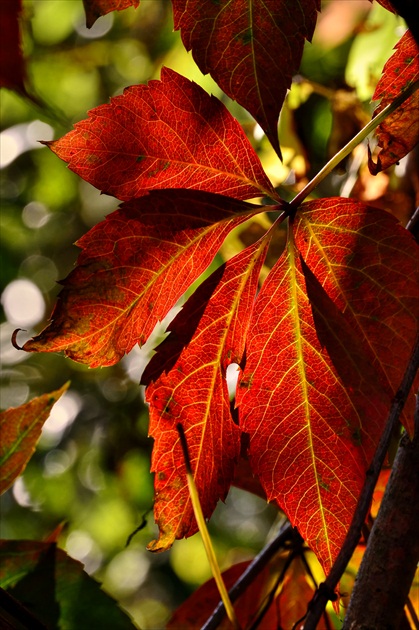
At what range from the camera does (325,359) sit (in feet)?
1.64

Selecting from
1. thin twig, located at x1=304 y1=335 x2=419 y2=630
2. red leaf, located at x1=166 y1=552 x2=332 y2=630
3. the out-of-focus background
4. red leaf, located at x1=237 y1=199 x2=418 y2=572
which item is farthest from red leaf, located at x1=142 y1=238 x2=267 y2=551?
the out-of-focus background

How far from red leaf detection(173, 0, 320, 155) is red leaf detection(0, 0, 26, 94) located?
7.1 inches

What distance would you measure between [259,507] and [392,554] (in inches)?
96.5

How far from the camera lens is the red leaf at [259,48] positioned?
486 mm

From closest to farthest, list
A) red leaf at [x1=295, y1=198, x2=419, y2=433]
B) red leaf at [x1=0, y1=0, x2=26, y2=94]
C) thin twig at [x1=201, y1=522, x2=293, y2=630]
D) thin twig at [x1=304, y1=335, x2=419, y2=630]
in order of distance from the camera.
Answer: thin twig at [x1=304, y1=335, x2=419, y2=630]
red leaf at [x1=295, y1=198, x2=419, y2=433]
red leaf at [x1=0, y1=0, x2=26, y2=94]
thin twig at [x1=201, y1=522, x2=293, y2=630]

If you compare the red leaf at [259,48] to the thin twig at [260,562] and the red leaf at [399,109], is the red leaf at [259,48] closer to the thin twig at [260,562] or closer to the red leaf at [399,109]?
the red leaf at [399,109]

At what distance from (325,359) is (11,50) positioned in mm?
390

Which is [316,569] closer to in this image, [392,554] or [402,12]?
[392,554]

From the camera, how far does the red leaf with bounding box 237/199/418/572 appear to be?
0.47 meters

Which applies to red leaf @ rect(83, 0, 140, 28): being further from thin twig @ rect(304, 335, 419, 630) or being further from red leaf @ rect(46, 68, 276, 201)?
thin twig @ rect(304, 335, 419, 630)

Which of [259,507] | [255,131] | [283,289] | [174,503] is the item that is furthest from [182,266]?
[259,507]

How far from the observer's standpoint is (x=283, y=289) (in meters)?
0.52

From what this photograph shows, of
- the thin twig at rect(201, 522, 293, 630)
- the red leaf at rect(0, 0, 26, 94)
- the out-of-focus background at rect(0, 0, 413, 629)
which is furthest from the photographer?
the out-of-focus background at rect(0, 0, 413, 629)

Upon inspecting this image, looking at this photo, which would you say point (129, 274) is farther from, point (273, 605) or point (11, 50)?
point (273, 605)
